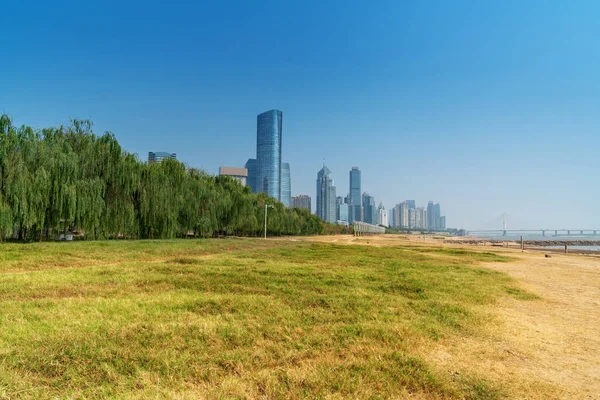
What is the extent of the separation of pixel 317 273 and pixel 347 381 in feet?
19.6

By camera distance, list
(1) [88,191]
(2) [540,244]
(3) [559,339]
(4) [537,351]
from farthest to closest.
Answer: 1. (2) [540,244]
2. (1) [88,191]
3. (3) [559,339]
4. (4) [537,351]

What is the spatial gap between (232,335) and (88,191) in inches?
722

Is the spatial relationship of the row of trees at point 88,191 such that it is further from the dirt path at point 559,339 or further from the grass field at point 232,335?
the dirt path at point 559,339

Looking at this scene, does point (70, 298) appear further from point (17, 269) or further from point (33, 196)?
point (33, 196)

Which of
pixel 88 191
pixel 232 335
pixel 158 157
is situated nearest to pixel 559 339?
pixel 232 335

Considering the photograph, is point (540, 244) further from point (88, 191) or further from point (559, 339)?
point (88, 191)

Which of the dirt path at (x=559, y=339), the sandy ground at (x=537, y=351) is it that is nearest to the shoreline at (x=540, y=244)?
the dirt path at (x=559, y=339)

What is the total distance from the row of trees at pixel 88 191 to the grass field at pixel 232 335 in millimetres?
10834

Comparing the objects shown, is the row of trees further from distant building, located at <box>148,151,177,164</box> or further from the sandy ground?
the sandy ground

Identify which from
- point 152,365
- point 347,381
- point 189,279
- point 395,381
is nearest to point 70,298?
point 189,279

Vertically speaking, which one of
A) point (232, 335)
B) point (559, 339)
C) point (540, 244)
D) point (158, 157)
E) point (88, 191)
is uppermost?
point (158, 157)

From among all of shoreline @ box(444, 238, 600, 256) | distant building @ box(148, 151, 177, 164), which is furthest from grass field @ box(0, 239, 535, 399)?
shoreline @ box(444, 238, 600, 256)

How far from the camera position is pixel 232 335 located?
3.95 meters

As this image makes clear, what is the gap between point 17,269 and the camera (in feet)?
31.1
